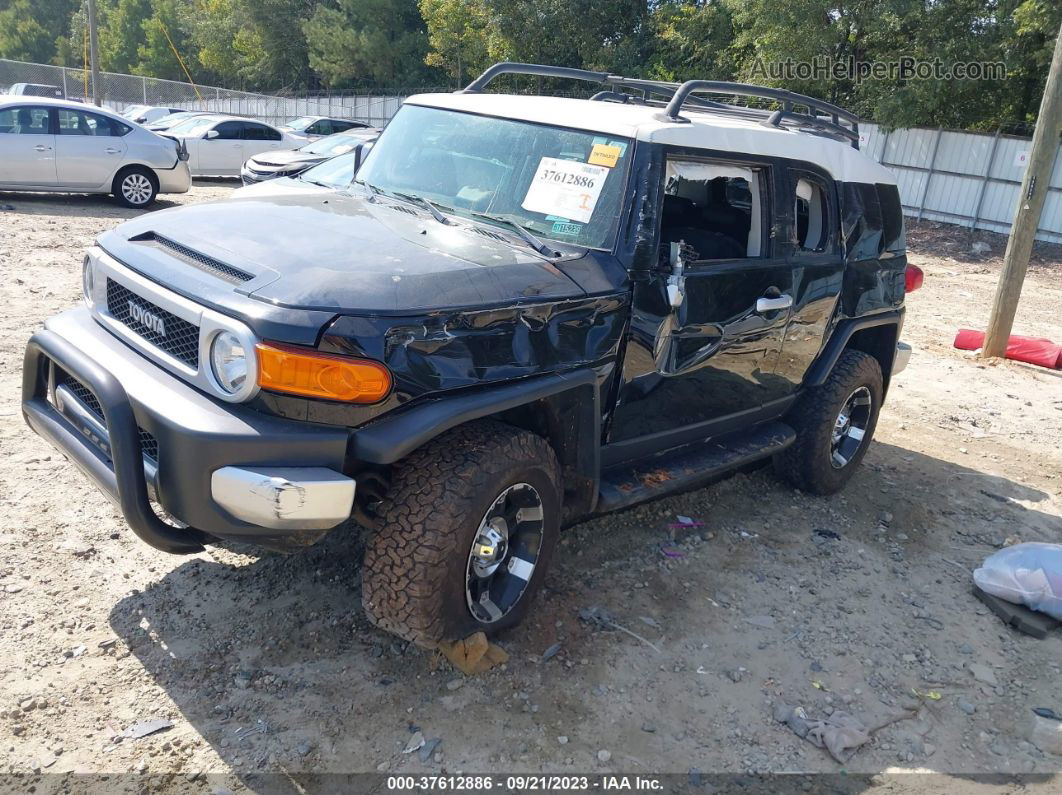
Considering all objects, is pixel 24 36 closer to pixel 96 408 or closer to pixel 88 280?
pixel 88 280

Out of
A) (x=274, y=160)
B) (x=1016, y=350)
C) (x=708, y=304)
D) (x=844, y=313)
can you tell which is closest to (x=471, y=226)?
(x=708, y=304)

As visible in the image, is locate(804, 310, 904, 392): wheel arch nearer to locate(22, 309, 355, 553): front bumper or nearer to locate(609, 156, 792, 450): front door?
locate(609, 156, 792, 450): front door

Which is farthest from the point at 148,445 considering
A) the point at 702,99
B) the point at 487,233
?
the point at 702,99

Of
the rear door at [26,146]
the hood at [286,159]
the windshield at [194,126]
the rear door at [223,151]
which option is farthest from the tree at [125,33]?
the rear door at [26,146]

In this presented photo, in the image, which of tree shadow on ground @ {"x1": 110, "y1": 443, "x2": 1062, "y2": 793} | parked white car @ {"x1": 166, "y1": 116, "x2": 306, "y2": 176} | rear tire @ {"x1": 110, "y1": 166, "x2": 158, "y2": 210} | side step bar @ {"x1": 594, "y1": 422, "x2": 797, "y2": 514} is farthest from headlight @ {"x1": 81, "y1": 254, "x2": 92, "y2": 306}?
parked white car @ {"x1": 166, "y1": 116, "x2": 306, "y2": 176}

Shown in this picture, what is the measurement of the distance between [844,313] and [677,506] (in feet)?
4.76

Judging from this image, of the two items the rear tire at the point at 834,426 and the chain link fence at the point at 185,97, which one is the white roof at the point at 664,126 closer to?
the rear tire at the point at 834,426

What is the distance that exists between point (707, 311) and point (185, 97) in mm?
43100

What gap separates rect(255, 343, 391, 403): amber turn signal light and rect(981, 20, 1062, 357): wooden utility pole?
7.84 m

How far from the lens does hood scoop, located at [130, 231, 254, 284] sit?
9.66 feet

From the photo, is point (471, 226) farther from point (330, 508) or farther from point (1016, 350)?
point (1016, 350)

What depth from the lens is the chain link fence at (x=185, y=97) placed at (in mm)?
36781

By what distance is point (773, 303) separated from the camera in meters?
4.24

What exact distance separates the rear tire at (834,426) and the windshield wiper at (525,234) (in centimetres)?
228
